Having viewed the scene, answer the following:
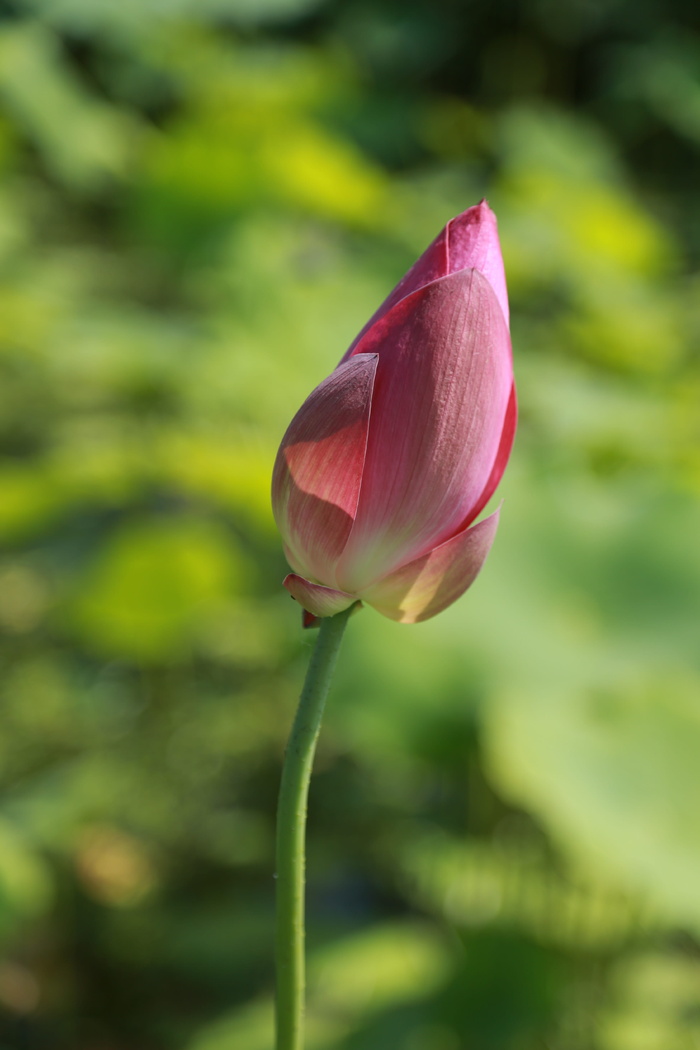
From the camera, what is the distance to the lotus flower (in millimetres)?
213

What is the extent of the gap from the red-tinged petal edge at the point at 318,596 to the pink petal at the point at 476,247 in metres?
0.07

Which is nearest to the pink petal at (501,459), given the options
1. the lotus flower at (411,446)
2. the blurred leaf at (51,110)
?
the lotus flower at (411,446)

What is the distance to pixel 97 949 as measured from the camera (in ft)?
3.38

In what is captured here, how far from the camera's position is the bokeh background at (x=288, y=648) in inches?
33.5

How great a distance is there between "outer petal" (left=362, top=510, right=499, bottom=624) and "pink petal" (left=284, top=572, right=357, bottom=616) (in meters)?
0.01

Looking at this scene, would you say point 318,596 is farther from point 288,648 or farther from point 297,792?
point 288,648

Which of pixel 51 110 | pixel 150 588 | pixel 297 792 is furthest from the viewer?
pixel 51 110

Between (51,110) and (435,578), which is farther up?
(51,110)

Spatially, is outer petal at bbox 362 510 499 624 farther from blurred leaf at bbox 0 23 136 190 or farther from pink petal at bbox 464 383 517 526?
blurred leaf at bbox 0 23 136 190

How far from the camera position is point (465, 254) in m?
0.22

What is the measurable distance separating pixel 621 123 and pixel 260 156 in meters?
2.12

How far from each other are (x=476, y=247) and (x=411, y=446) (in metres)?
0.04

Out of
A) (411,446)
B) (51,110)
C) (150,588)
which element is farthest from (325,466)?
(51,110)

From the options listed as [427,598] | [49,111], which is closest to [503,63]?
[49,111]
